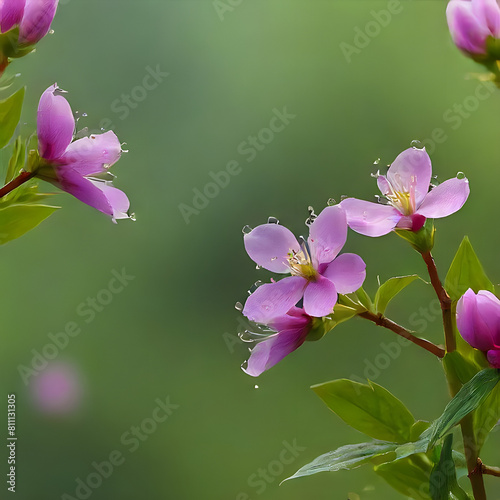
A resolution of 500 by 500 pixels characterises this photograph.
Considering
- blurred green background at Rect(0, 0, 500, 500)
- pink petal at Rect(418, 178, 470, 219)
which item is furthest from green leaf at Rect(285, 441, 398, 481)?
blurred green background at Rect(0, 0, 500, 500)

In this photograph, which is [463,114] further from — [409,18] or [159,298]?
[159,298]

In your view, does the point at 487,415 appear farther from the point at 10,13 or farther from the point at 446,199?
the point at 10,13

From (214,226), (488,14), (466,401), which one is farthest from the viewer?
(214,226)

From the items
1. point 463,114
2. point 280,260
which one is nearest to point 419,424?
point 280,260

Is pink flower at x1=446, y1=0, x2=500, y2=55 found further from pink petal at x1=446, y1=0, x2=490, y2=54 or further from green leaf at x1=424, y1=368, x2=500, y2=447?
green leaf at x1=424, y1=368, x2=500, y2=447

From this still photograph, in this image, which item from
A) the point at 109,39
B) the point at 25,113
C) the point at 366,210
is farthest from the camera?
the point at 109,39

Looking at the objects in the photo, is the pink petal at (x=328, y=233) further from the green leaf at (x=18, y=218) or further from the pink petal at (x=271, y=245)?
the green leaf at (x=18, y=218)

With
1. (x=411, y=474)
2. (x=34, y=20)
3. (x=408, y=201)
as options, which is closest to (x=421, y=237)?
(x=408, y=201)
